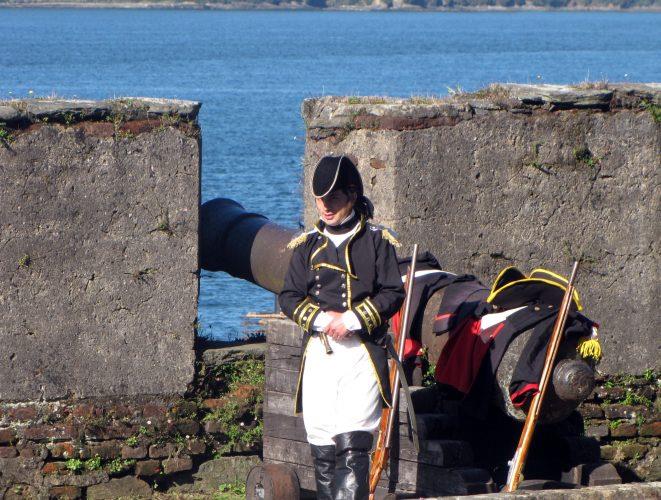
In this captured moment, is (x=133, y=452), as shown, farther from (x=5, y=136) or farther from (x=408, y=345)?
(x=5, y=136)

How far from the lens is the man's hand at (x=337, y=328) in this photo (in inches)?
228

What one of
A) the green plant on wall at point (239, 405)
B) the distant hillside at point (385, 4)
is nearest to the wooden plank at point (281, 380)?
the green plant on wall at point (239, 405)

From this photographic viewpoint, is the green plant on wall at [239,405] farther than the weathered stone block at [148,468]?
Yes

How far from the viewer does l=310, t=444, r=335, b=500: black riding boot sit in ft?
Result: 19.3

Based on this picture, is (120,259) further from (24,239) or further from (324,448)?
(324,448)

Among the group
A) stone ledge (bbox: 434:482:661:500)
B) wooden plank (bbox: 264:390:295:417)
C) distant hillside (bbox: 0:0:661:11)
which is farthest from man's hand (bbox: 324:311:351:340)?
distant hillside (bbox: 0:0:661:11)

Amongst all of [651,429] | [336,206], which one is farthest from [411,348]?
[651,429]

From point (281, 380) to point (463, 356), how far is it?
119 cm

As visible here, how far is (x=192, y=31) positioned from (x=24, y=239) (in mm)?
104649

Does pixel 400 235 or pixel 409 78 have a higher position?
pixel 400 235

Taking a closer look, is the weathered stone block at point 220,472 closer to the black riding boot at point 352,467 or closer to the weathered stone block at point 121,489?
the weathered stone block at point 121,489

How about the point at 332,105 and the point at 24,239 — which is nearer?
the point at 24,239

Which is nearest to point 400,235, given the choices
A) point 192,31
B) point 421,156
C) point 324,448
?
point 421,156

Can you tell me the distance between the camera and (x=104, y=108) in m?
7.34
